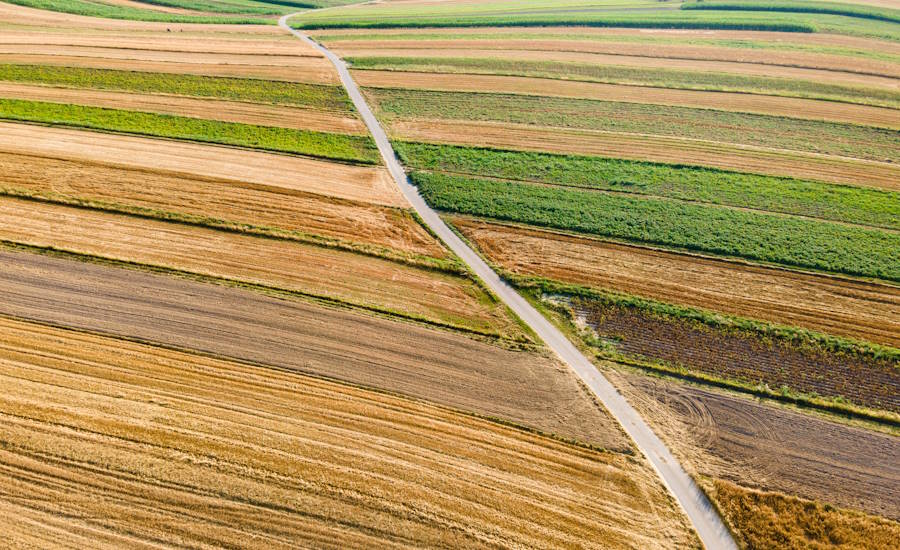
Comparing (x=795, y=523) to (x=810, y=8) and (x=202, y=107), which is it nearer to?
(x=202, y=107)

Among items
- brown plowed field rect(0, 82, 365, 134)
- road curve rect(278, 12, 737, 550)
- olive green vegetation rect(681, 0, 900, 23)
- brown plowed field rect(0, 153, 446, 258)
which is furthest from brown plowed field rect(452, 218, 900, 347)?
olive green vegetation rect(681, 0, 900, 23)

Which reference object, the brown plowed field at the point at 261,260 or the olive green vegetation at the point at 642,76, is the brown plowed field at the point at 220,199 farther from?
the olive green vegetation at the point at 642,76

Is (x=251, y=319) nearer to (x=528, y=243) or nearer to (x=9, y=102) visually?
(x=528, y=243)

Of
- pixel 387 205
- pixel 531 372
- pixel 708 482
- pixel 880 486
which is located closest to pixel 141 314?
pixel 387 205

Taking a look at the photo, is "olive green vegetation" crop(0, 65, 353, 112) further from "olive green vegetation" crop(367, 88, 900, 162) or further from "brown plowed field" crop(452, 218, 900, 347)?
"brown plowed field" crop(452, 218, 900, 347)

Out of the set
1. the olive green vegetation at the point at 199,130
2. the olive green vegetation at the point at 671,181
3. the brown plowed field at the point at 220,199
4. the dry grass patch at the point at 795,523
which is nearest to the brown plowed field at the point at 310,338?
the dry grass patch at the point at 795,523
